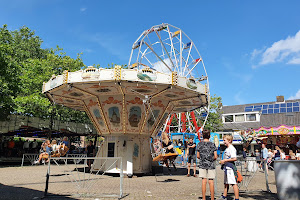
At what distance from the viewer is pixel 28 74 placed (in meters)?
23.1

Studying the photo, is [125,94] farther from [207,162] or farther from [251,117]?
[251,117]

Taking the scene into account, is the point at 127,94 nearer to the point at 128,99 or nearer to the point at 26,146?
the point at 128,99

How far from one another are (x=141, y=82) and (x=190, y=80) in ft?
9.01

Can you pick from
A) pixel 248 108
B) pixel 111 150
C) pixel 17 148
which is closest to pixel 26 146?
pixel 17 148

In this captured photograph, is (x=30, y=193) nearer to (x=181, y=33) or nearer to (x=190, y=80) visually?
(x=190, y=80)

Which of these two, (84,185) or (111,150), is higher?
(111,150)

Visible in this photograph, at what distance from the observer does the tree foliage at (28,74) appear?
55.2ft

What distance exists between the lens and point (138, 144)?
13711 mm

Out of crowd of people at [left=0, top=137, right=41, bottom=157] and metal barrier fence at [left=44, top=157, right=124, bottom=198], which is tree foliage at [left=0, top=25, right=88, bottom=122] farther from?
metal barrier fence at [left=44, top=157, right=124, bottom=198]

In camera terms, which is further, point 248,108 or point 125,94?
point 248,108

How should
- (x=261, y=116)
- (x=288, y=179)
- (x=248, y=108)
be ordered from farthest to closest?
(x=248, y=108)
(x=261, y=116)
(x=288, y=179)

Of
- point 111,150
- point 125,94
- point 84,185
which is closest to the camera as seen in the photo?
point 84,185

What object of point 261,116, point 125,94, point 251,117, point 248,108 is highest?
point 248,108

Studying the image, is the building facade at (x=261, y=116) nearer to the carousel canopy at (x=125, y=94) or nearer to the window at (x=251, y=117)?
the window at (x=251, y=117)
